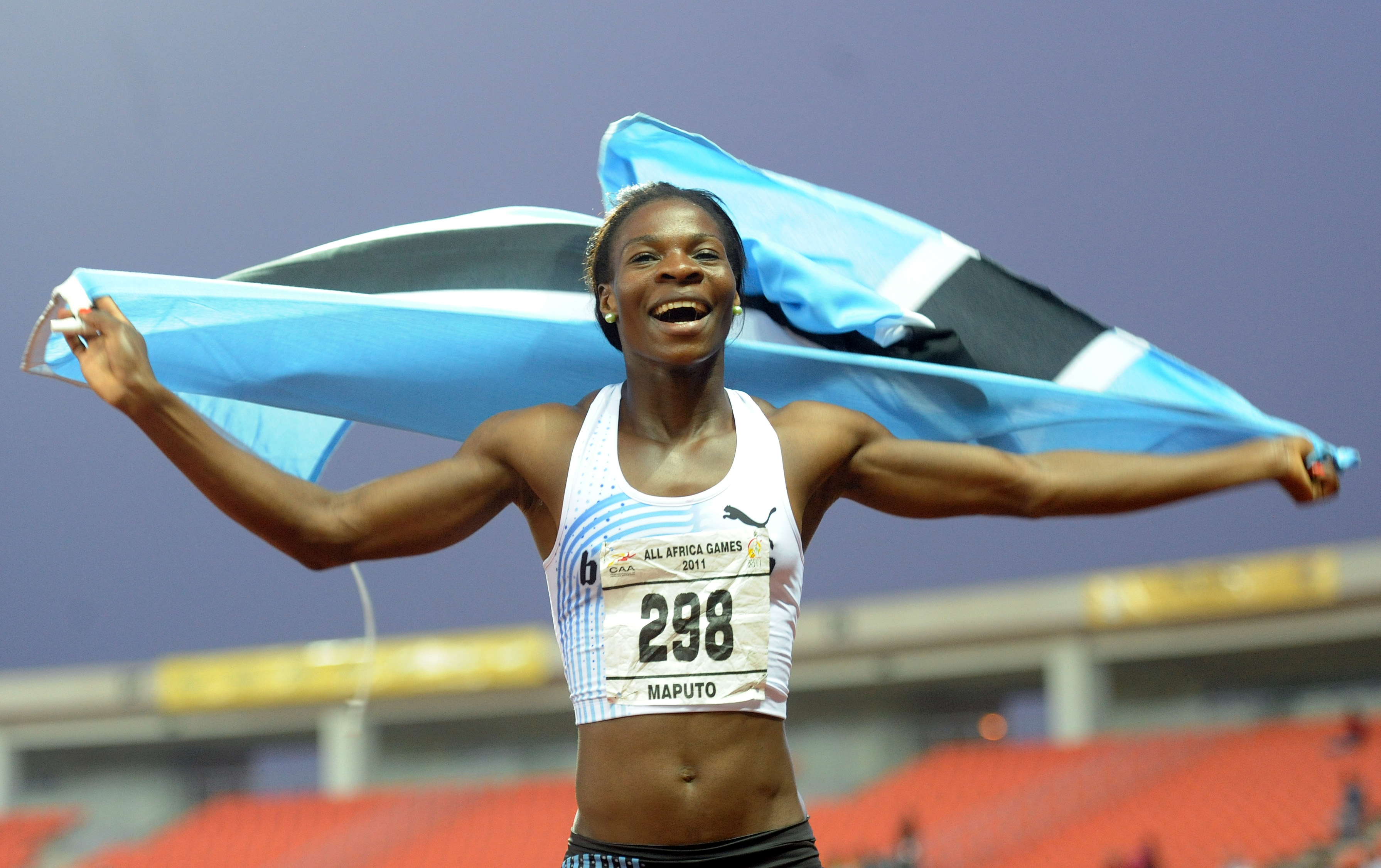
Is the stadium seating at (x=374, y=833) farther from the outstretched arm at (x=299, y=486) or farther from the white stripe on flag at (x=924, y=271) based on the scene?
the outstretched arm at (x=299, y=486)

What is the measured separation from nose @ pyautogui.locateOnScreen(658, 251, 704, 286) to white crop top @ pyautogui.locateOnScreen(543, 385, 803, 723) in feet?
1.01

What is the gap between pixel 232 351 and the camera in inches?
119

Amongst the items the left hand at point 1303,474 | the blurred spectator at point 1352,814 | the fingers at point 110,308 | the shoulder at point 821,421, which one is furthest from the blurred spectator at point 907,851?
the fingers at point 110,308

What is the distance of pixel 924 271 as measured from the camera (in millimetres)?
3604

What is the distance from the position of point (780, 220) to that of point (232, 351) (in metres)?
1.43

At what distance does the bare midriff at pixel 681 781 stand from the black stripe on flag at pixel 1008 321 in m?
1.32

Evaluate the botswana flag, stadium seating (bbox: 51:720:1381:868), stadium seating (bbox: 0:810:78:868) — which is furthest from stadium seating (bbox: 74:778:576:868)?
the botswana flag

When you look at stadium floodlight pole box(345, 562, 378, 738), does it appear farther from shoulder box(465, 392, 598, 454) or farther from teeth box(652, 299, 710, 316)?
teeth box(652, 299, 710, 316)

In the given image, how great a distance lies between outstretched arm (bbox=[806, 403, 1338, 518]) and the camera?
2.58m

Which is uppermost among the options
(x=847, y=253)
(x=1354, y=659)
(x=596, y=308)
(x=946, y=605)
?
(x=946, y=605)

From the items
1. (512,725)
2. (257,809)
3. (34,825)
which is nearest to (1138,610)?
(512,725)

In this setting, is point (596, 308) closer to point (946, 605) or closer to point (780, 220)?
point (780, 220)

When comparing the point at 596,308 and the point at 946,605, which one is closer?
the point at 596,308

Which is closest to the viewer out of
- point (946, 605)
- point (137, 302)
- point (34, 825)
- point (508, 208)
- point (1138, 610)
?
point (137, 302)
